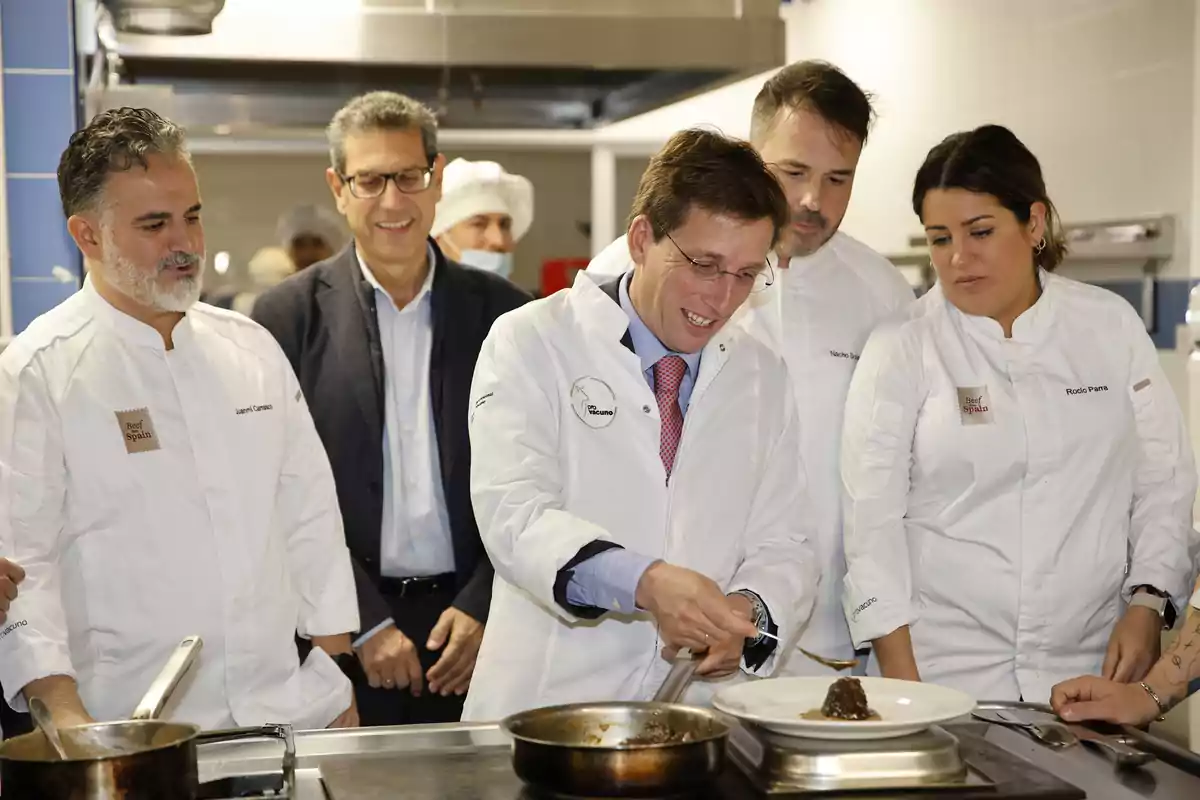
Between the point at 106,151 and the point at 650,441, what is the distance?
3.01 ft

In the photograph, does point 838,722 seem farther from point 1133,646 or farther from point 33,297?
point 33,297

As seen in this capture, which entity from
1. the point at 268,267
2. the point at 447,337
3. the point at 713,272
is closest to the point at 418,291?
the point at 447,337

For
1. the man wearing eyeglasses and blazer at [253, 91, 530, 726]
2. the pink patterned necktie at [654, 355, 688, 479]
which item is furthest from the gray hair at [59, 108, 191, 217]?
the pink patterned necktie at [654, 355, 688, 479]

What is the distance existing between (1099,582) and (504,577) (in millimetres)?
900

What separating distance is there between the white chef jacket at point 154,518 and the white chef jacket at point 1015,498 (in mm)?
864

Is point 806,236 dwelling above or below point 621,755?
above

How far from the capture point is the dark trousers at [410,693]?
2656 mm

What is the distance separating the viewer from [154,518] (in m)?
2.06

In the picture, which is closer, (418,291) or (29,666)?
(29,666)

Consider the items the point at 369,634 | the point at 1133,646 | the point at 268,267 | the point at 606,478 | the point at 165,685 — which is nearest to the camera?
the point at 165,685

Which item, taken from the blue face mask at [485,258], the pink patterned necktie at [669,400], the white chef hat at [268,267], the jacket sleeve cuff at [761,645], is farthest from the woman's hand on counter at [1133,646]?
the white chef hat at [268,267]

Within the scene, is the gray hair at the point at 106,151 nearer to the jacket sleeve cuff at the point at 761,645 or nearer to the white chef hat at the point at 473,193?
the jacket sleeve cuff at the point at 761,645

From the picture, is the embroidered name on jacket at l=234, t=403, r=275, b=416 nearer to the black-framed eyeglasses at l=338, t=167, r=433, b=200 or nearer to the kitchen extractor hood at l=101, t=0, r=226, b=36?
the black-framed eyeglasses at l=338, t=167, r=433, b=200

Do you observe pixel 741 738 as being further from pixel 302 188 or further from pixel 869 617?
pixel 302 188
